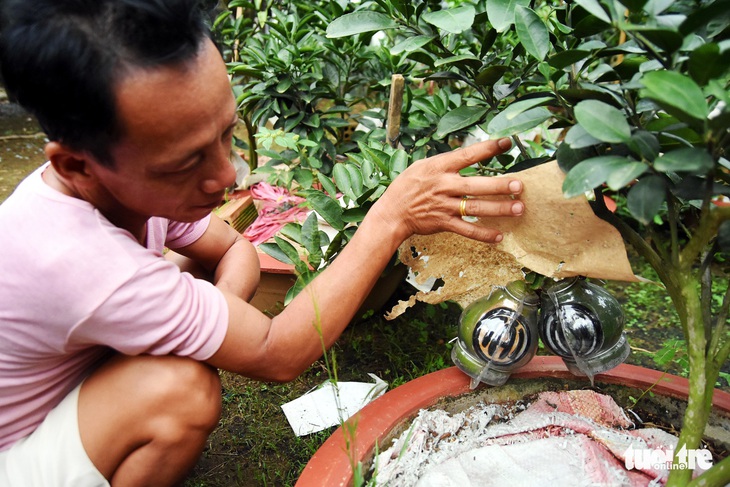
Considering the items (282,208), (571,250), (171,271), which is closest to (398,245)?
(571,250)

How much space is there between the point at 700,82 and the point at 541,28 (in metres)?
0.28

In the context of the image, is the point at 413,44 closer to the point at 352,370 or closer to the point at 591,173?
the point at 591,173

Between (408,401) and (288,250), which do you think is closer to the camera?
(408,401)

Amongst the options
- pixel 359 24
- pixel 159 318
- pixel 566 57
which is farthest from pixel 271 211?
pixel 566 57

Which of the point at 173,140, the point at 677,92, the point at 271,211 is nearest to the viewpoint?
the point at 677,92

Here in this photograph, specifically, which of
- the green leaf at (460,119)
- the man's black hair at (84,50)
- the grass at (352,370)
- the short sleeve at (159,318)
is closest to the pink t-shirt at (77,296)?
the short sleeve at (159,318)

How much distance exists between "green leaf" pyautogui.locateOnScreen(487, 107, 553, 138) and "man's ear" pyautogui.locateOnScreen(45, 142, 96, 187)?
0.65 meters

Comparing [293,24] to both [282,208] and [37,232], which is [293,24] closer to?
[282,208]

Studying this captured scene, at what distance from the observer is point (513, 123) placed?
1009 millimetres

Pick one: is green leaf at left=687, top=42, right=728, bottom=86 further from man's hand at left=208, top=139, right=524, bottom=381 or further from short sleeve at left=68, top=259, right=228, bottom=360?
short sleeve at left=68, top=259, right=228, bottom=360

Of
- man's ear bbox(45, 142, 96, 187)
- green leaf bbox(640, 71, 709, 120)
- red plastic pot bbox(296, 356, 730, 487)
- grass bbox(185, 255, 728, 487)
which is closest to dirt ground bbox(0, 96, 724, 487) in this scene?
grass bbox(185, 255, 728, 487)

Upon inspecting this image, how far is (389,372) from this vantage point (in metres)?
2.00

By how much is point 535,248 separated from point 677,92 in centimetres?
44

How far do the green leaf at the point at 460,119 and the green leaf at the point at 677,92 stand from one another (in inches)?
18.3
